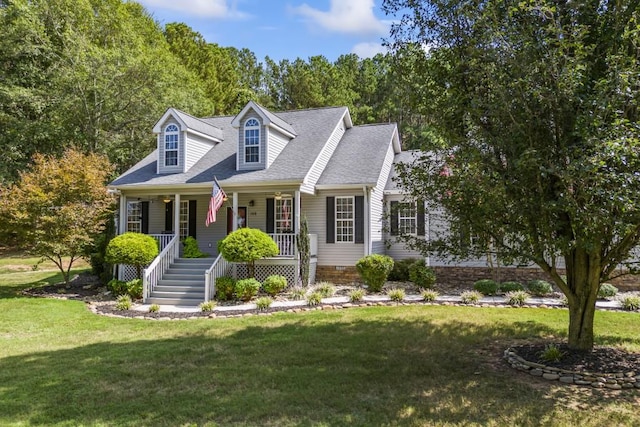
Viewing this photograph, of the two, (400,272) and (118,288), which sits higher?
Answer: (400,272)

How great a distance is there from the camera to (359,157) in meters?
16.7

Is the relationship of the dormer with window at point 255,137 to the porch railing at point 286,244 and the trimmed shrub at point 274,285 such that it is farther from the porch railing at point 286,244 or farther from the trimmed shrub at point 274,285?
the trimmed shrub at point 274,285

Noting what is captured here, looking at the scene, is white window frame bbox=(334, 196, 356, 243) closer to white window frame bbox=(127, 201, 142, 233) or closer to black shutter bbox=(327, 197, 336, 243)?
black shutter bbox=(327, 197, 336, 243)

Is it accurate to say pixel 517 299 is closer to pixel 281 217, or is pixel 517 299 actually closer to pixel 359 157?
pixel 359 157

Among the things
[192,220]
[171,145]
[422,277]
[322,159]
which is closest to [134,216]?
[192,220]

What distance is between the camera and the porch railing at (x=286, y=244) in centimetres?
1413

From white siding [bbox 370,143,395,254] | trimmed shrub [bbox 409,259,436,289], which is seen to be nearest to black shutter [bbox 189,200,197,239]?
white siding [bbox 370,143,395,254]

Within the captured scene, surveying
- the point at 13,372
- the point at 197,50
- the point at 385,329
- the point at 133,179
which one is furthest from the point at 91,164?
the point at 197,50

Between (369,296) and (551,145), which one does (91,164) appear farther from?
(551,145)

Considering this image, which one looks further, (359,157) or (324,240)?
(359,157)

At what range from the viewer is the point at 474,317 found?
9.48 m

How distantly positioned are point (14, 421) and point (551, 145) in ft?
23.0

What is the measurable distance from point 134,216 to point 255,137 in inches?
274

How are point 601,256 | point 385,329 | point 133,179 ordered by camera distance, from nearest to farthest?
point 601,256 → point 385,329 → point 133,179
